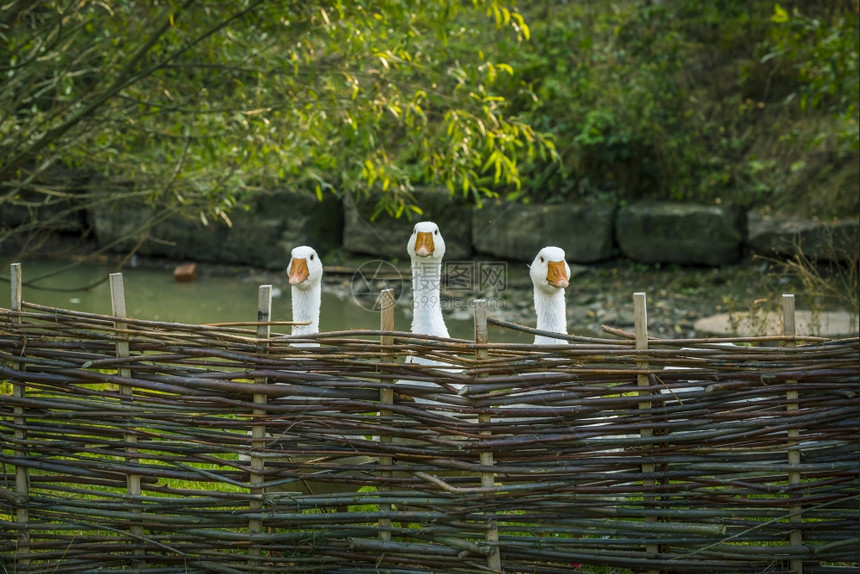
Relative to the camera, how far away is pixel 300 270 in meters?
3.84

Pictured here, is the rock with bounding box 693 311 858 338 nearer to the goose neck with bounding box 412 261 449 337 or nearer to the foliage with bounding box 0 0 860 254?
the foliage with bounding box 0 0 860 254

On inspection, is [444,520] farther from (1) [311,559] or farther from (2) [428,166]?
(2) [428,166]

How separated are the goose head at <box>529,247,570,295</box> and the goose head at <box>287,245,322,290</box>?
97 centimetres

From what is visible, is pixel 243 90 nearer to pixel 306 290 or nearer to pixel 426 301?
pixel 306 290

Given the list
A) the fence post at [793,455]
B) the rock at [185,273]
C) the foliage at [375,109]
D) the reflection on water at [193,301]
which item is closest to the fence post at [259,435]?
the fence post at [793,455]

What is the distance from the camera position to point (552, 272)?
12.2 ft

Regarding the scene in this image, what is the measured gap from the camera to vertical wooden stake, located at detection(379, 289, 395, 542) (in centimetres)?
294

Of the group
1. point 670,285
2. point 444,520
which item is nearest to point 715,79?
point 670,285

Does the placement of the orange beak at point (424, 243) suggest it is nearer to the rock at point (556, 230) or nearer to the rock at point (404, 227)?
the rock at point (556, 230)

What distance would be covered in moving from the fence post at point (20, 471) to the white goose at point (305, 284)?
1.12m

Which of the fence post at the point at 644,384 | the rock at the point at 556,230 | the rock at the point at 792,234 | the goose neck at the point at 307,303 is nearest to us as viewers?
the fence post at the point at 644,384

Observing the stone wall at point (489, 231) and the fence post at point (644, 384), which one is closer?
the fence post at point (644, 384)

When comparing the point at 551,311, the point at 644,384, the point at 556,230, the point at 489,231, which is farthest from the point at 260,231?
the point at 644,384

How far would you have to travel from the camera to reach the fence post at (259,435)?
3000mm
